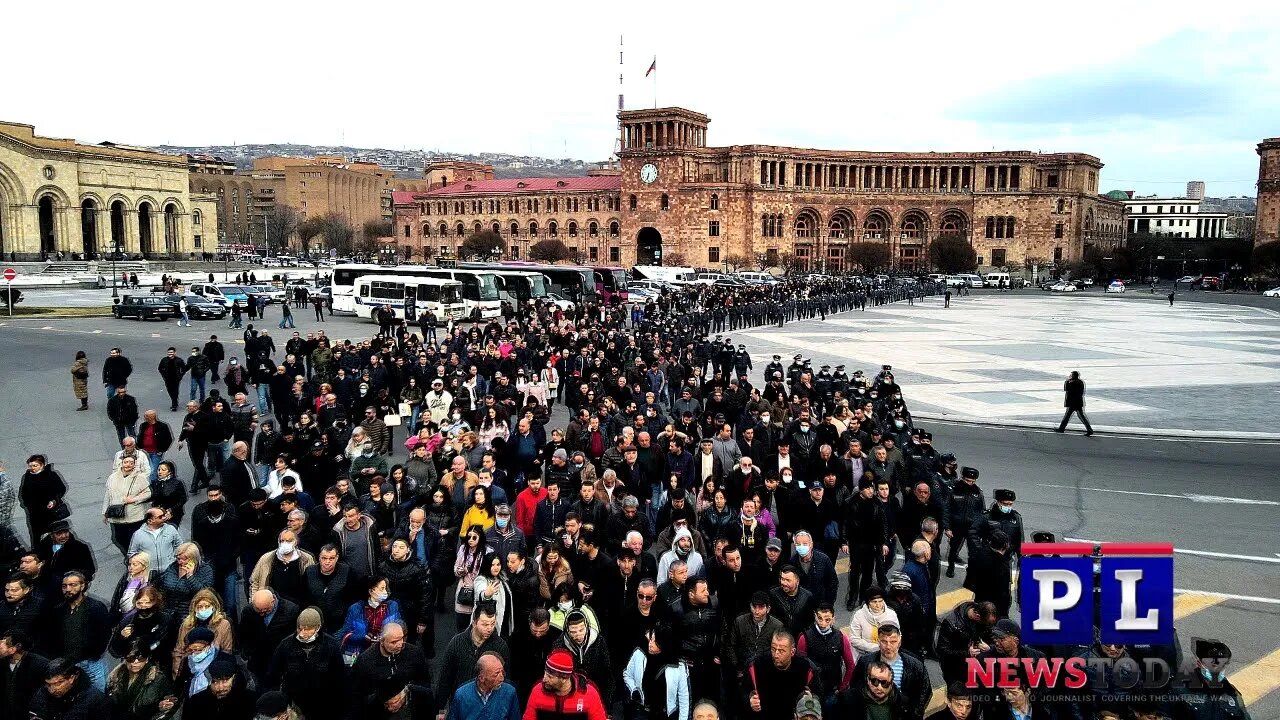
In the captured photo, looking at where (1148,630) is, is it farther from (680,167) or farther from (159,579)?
(680,167)

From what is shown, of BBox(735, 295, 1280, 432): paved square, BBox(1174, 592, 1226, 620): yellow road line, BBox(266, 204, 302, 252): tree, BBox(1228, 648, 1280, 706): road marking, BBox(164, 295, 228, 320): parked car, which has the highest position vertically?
BBox(266, 204, 302, 252): tree

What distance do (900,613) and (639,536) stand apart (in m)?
2.15

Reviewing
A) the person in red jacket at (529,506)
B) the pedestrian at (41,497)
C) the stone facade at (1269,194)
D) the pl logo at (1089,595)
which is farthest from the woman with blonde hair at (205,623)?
the stone facade at (1269,194)

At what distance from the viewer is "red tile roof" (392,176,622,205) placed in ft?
313

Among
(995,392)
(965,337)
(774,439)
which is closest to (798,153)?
(965,337)

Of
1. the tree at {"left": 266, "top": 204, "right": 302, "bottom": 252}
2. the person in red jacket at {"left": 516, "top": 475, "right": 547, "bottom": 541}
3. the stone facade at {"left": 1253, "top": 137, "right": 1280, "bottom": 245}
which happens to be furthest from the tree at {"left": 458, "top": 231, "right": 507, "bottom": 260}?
the person in red jacket at {"left": 516, "top": 475, "right": 547, "bottom": 541}

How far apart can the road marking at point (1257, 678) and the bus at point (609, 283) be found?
38.7m

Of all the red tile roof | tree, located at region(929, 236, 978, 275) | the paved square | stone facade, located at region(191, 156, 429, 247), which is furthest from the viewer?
stone facade, located at region(191, 156, 429, 247)

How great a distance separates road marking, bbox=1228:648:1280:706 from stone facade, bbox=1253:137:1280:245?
3646 inches

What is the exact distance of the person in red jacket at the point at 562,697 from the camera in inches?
207

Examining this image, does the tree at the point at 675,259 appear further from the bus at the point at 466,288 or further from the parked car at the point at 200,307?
the parked car at the point at 200,307

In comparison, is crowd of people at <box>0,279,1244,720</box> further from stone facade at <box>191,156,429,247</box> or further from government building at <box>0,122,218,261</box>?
stone facade at <box>191,156,429,247</box>

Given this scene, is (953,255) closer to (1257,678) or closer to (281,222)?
(281,222)

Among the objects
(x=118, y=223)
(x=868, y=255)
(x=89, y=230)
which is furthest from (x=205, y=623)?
(x=868, y=255)
